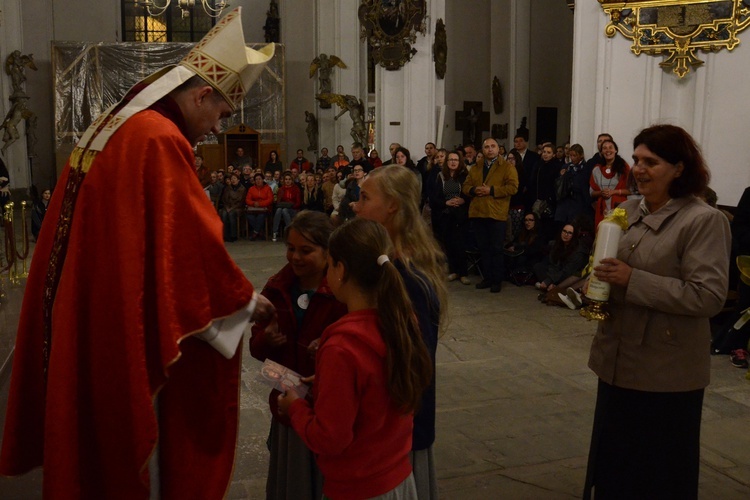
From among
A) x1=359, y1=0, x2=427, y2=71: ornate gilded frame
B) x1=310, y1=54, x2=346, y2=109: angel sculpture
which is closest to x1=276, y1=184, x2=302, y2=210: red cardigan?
x1=359, y1=0, x2=427, y2=71: ornate gilded frame

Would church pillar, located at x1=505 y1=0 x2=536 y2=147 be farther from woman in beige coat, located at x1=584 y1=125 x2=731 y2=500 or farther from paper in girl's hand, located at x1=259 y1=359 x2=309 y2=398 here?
paper in girl's hand, located at x1=259 y1=359 x2=309 y2=398

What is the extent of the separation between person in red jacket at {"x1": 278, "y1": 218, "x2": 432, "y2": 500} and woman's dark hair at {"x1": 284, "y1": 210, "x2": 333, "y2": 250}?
0.49 metres

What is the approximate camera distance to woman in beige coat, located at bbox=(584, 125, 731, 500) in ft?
9.06

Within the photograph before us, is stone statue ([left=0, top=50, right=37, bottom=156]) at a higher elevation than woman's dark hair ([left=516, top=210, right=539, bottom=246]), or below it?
higher

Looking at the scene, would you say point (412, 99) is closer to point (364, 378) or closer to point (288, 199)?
point (288, 199)

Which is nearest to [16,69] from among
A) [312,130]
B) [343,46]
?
[312,130]

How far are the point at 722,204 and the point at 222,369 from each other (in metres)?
7.56

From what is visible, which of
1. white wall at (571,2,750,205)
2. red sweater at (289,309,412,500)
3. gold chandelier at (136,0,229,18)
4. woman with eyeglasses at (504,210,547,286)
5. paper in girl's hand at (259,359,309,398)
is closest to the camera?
red sweater at (289,309,412,500)

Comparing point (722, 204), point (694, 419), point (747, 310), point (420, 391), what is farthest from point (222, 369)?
point (722, 204)

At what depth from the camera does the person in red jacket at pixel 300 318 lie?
2.80 metres

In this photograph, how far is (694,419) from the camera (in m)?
2.91

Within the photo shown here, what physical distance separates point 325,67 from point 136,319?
19.5 m

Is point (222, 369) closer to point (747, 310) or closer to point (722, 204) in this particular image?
point (747, 310)

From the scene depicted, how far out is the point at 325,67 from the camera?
69.5ft
